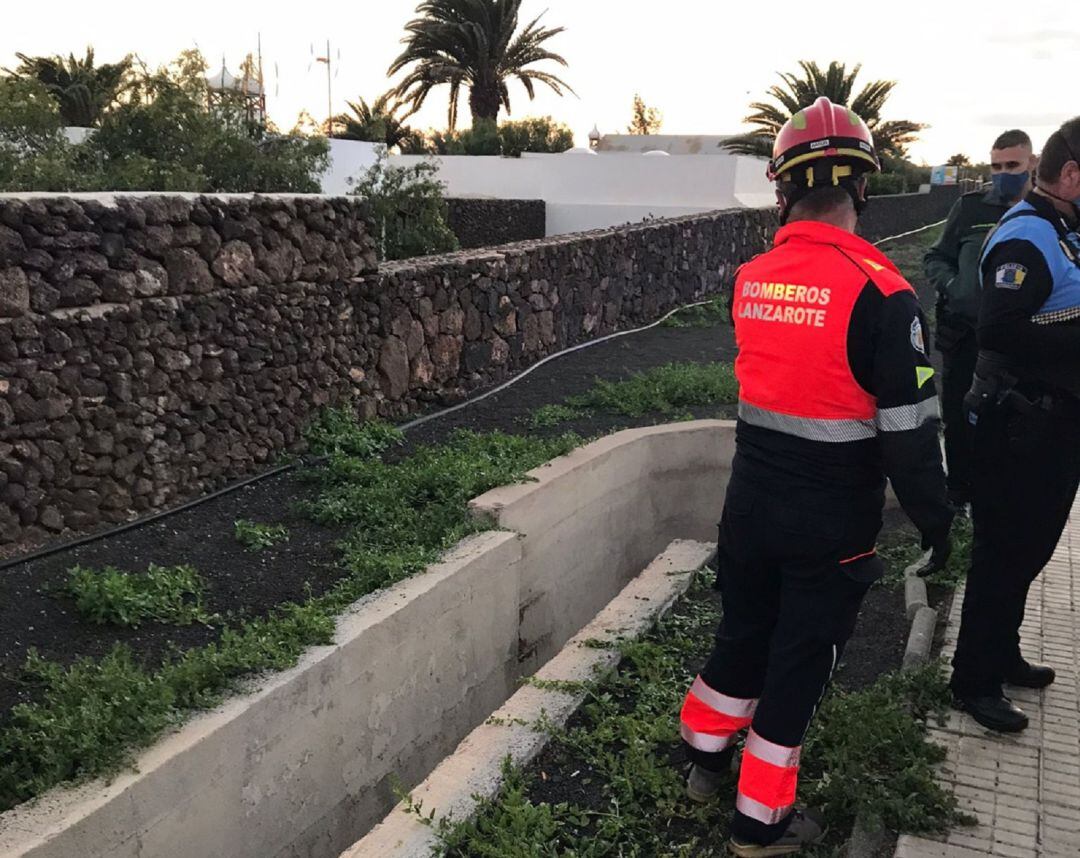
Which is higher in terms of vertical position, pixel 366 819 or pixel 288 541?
pixel 288 541

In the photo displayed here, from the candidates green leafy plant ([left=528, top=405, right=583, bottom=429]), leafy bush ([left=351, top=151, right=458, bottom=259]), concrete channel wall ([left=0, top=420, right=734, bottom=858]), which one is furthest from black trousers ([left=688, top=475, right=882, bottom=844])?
leafy bush ([left=351, top=151, right=458, bottom=259])

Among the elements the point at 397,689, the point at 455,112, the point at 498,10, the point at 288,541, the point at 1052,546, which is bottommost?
the point at 397,689

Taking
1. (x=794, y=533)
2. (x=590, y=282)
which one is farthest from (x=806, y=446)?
(x=590, y=282)

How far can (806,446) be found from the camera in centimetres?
280

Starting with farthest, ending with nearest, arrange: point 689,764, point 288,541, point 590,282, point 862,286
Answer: point 590,282 < point 288,541 < point 689,764 < point 862,286

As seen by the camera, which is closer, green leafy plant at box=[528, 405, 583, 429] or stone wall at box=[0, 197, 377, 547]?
stone wall at box=[0, 197, 377, 547]

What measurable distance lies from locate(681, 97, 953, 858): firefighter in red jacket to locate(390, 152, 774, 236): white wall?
56.5 ft

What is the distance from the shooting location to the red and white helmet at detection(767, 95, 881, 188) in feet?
9.21

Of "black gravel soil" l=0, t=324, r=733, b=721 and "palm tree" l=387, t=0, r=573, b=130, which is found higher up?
"palm tree" l=387, t=0, r=573, b=130

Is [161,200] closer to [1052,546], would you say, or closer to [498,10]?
[1052,546]

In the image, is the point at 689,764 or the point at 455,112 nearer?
the point at 689,764

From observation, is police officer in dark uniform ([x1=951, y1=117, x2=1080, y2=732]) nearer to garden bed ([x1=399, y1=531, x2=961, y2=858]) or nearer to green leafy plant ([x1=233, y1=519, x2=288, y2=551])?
garden bed ([x1=399, y1=531, x2=961, y2=858])

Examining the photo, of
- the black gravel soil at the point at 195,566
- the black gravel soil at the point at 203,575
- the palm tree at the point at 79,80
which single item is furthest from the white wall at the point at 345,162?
the black gravel soil at the point at 203,575

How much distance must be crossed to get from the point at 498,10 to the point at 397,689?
82.1ft
